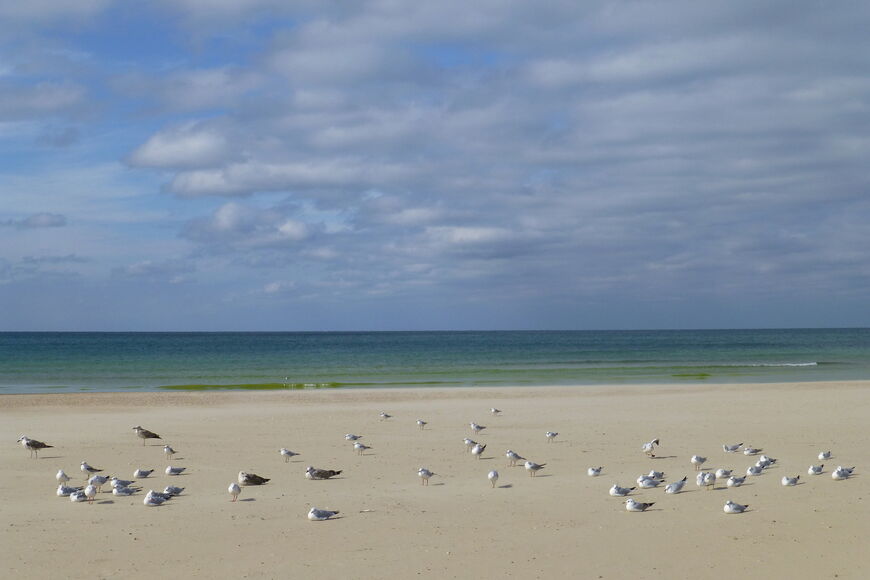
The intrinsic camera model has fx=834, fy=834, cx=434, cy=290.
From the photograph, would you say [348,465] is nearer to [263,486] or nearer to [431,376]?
[263,486]

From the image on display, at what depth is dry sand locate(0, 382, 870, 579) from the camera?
10086 mm

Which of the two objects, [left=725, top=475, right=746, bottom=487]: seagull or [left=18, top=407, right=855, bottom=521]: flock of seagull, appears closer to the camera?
[left=18, top=407, right=855, bottom=521]: flock of seagull

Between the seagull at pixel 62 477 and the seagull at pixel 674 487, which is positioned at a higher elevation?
the seagull at pixel 674 487

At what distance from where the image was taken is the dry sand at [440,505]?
10.1 m

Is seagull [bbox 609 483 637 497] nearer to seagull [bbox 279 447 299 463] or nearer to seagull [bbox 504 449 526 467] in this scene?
seagull [bbox 504 449 526 467]

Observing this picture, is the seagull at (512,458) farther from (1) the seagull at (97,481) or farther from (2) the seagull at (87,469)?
(2) the seagull at (87,469)

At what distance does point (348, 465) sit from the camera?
17188 mm

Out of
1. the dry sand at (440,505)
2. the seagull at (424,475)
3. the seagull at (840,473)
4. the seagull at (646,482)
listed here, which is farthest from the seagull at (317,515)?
the seagull at (840,473)

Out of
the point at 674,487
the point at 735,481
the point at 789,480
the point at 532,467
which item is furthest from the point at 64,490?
the point at 789,480

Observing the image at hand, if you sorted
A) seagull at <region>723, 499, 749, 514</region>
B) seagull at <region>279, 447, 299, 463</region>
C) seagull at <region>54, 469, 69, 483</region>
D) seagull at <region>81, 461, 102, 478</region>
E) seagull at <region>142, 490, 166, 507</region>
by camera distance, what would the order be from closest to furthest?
seagull at <region>723, 499, 749, 514</region>
seagull at <region>142, 490, 166, 507</region>
seagull at <region>54, 469, 69, 483</region>
seagull at <region>81, 461, 102, 478</region>
seagull at <region>279, 447, 299, 463</region>

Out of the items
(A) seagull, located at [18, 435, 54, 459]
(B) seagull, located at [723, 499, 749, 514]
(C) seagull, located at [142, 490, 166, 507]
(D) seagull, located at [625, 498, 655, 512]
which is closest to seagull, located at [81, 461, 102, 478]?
(A) seagull, located at [18, 435, 54, 459]

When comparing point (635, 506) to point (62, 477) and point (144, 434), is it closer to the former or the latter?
point (62, 477)

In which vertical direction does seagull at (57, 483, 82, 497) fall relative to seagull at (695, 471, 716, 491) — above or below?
below

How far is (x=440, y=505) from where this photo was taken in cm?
1318
